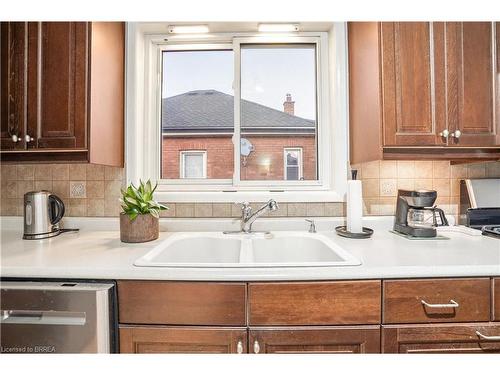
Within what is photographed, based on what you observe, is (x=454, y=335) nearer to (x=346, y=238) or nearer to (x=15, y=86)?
(x=346, y=238)

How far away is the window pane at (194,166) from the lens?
170 centimetres

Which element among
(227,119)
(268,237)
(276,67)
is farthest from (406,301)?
(276,67)

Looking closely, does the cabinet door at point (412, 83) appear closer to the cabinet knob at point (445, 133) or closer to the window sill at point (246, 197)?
the cabinet knob at point (445, 133)

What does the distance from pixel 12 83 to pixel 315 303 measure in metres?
1.70

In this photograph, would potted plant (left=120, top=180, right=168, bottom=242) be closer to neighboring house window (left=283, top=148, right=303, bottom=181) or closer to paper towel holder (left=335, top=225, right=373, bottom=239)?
neighboring house window (left=283, top=148, right=303, bottom=181)

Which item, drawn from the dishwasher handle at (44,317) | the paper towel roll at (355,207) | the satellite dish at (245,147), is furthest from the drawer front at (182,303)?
the satellite dish at (245,147)

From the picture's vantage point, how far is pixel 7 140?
1241 millimetres

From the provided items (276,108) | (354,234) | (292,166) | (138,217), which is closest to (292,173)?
(292,166)

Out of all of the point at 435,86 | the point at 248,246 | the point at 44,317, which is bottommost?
the point at 44,317

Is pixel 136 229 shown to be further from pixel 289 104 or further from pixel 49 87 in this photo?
pixel 289 104

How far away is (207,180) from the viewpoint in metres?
1.68

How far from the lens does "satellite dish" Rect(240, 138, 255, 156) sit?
65.9 inches

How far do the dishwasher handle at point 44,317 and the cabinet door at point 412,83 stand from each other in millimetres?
1438

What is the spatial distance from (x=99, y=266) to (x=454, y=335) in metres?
1.26
